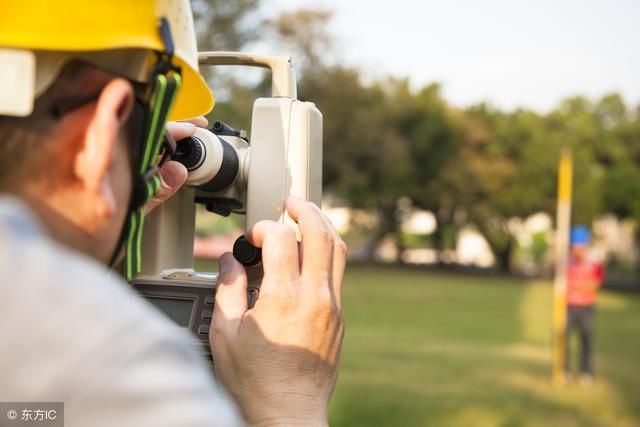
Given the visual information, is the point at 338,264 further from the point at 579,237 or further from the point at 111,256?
the point at 579,237

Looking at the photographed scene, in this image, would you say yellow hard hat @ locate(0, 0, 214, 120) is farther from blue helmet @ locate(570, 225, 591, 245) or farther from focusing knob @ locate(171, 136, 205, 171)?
blue helmet @ locate(570, 225, 591, 245)

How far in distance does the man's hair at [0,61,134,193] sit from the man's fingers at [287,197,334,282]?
1.38 ft

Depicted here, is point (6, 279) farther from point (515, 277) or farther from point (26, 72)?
point (515, 277)

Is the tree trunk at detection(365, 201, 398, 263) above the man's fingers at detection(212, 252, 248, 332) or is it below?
below

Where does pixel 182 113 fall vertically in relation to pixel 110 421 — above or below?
above

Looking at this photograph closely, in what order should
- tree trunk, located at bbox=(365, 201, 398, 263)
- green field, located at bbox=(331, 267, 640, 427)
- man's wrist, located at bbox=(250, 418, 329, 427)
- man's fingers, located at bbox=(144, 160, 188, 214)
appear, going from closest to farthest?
man's wrist, located at bbox=(250, 418, 329, 427)
man's fingers, located at bbox=(144, 160, 188, 214)
green field, located at bbox=(331, 267, 640, 427)
tree trunk, located at bbox=(365, 201, 398, 263)

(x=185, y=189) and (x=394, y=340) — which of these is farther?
(x=394, y=340)

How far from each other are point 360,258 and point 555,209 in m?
9.59

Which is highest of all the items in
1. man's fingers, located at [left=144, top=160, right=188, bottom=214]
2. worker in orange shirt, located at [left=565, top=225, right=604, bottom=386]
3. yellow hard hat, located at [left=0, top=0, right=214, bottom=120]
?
yellow hard hat, located at [left=0, top=0, right=214, bottom=120]

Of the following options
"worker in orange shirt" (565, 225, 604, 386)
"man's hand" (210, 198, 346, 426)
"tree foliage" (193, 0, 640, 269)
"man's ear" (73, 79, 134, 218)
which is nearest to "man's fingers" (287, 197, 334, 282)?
"man's hand" (210, 198, 346, 426)

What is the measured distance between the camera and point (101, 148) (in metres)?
0.66

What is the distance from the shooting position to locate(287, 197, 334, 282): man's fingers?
Answer: 3.46 ft

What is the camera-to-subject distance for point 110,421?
0.52 meters

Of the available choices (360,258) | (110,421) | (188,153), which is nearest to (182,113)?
(188,153)
